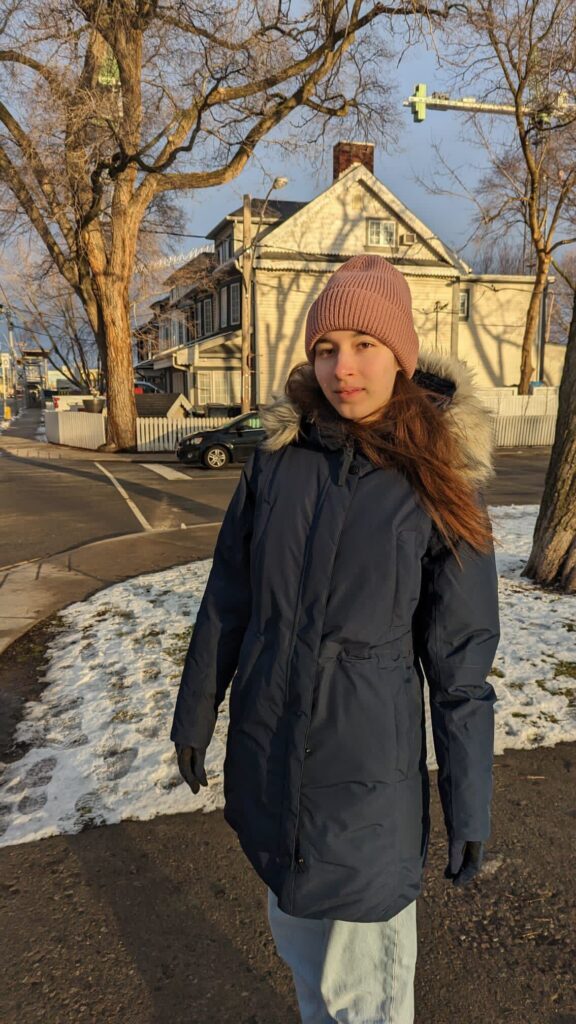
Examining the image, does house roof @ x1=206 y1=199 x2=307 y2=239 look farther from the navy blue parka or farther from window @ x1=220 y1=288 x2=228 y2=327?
the navy blue parka

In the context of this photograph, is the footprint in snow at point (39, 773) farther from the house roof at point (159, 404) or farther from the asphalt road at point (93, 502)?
the house roof at point (159, 404)

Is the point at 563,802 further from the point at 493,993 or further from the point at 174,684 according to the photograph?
the point at 174,684

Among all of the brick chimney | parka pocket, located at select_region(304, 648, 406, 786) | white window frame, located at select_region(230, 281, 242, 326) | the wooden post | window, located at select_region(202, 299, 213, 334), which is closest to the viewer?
parka pocket, located at select_region(304, 648, 406, 786)

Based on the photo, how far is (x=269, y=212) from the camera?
30.7 m

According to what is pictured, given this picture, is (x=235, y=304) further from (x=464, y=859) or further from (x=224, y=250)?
(x=464, y=859)

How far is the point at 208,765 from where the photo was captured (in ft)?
10.3

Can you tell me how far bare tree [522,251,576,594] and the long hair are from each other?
4.06 m

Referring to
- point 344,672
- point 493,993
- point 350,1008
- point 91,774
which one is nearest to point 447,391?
point 344,672

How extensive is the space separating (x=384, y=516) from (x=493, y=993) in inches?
59.3

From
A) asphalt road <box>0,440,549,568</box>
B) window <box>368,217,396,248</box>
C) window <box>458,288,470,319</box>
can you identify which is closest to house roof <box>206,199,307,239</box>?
window <box>368,217,396,248</box>

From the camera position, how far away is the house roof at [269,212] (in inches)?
1135

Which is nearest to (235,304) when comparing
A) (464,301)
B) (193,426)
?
(464,301)

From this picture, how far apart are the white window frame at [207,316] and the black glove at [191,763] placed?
3347 cm

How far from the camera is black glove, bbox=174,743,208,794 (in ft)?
5.87
